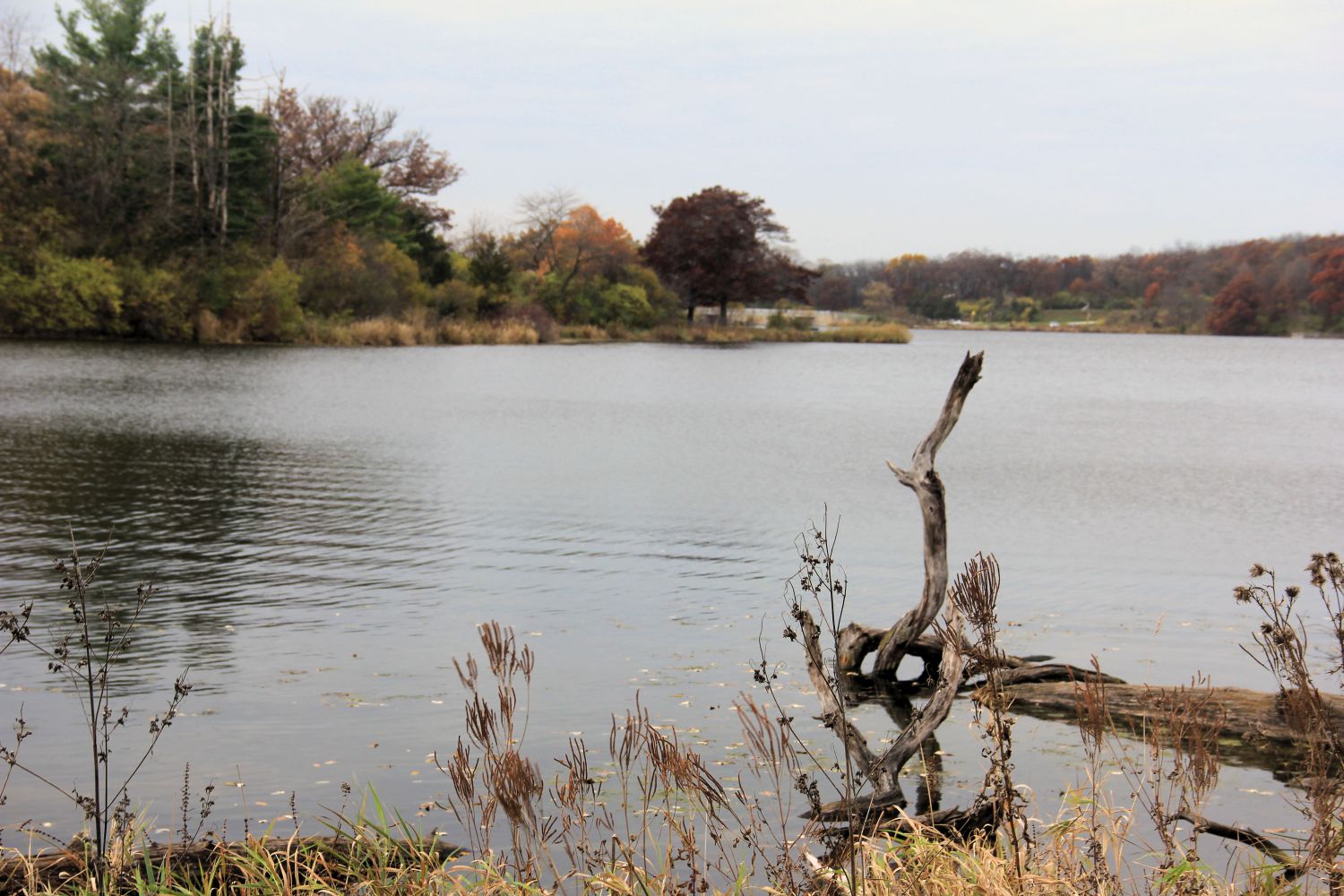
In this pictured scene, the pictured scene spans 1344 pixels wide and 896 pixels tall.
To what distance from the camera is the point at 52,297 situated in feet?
155

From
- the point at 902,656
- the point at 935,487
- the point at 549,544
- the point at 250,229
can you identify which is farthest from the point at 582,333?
the point at 935,487

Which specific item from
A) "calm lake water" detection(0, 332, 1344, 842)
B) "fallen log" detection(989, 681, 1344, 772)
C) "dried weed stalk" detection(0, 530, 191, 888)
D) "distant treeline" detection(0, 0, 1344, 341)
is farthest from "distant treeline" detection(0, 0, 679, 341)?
"fallen log" detection(989, 681, 1344, 772)

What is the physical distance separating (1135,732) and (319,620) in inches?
244

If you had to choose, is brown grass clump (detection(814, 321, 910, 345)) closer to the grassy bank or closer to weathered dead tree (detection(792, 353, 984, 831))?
weathered dead tree (detection(792, 353, 984, 831))

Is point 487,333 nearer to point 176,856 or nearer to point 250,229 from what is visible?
point 250,229

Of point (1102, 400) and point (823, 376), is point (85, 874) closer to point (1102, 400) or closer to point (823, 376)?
point (1102, 400)

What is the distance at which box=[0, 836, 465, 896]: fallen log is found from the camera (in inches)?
165

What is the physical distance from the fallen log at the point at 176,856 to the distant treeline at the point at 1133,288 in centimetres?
9601

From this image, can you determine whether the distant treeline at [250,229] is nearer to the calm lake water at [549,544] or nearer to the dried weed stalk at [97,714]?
the calm lake water at [549,544]

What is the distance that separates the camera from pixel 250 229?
57.0 m

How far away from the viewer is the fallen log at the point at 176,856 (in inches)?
165

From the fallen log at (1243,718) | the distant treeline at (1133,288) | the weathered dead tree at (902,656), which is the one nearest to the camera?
the weathered dead tree at (902,656)

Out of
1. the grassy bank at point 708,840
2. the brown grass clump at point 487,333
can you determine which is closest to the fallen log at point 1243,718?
the grassy bank at point 708,840

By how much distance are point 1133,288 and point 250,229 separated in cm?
10745
